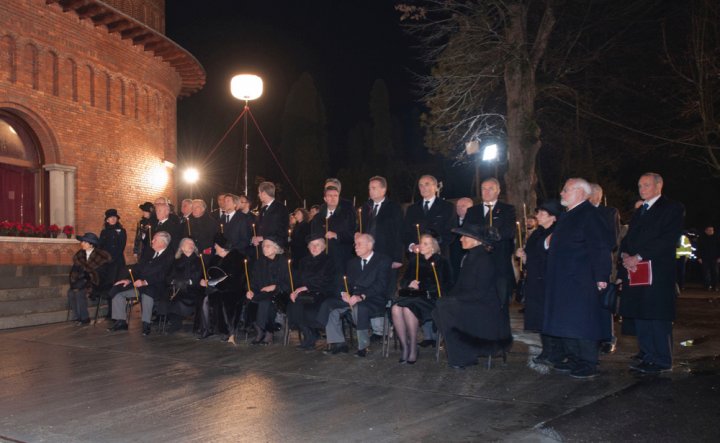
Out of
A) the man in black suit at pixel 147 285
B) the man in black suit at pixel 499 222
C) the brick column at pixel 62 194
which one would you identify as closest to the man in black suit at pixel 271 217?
the man in black suit at pixel 147 285

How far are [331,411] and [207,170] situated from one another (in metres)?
39.7

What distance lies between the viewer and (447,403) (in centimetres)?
523

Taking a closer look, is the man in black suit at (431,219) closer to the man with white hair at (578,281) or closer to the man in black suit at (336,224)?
the man in black suit at (336,224)

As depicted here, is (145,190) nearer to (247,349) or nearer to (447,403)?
(247,349)

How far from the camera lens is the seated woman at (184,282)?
30.2ft

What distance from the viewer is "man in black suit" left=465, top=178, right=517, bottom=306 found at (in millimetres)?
7375

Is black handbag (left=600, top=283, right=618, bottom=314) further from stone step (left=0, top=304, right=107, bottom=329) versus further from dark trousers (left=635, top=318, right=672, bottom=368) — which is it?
stone step (left=0, top=304, right=107, bottom=329)

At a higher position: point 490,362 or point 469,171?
point 469,171

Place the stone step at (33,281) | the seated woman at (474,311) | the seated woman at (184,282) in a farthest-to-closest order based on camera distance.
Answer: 1. the stone step at (33,281)
2. the seated woman at (184,282)
3. the seated woman at (474,311)

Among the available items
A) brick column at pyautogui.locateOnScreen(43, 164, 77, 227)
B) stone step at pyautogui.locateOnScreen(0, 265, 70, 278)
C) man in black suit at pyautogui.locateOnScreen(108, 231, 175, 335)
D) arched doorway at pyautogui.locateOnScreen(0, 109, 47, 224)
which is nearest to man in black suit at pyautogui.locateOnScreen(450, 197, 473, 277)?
man in black suit at pyautogui.locateOnScreen(108, 231, 175, 335)

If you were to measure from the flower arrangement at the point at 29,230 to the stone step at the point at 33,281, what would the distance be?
1.95 metres

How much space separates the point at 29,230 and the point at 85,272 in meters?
4.41

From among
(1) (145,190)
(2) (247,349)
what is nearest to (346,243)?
(2) (247,349)

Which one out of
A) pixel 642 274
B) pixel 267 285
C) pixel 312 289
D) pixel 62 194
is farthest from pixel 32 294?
pixel 642 274
